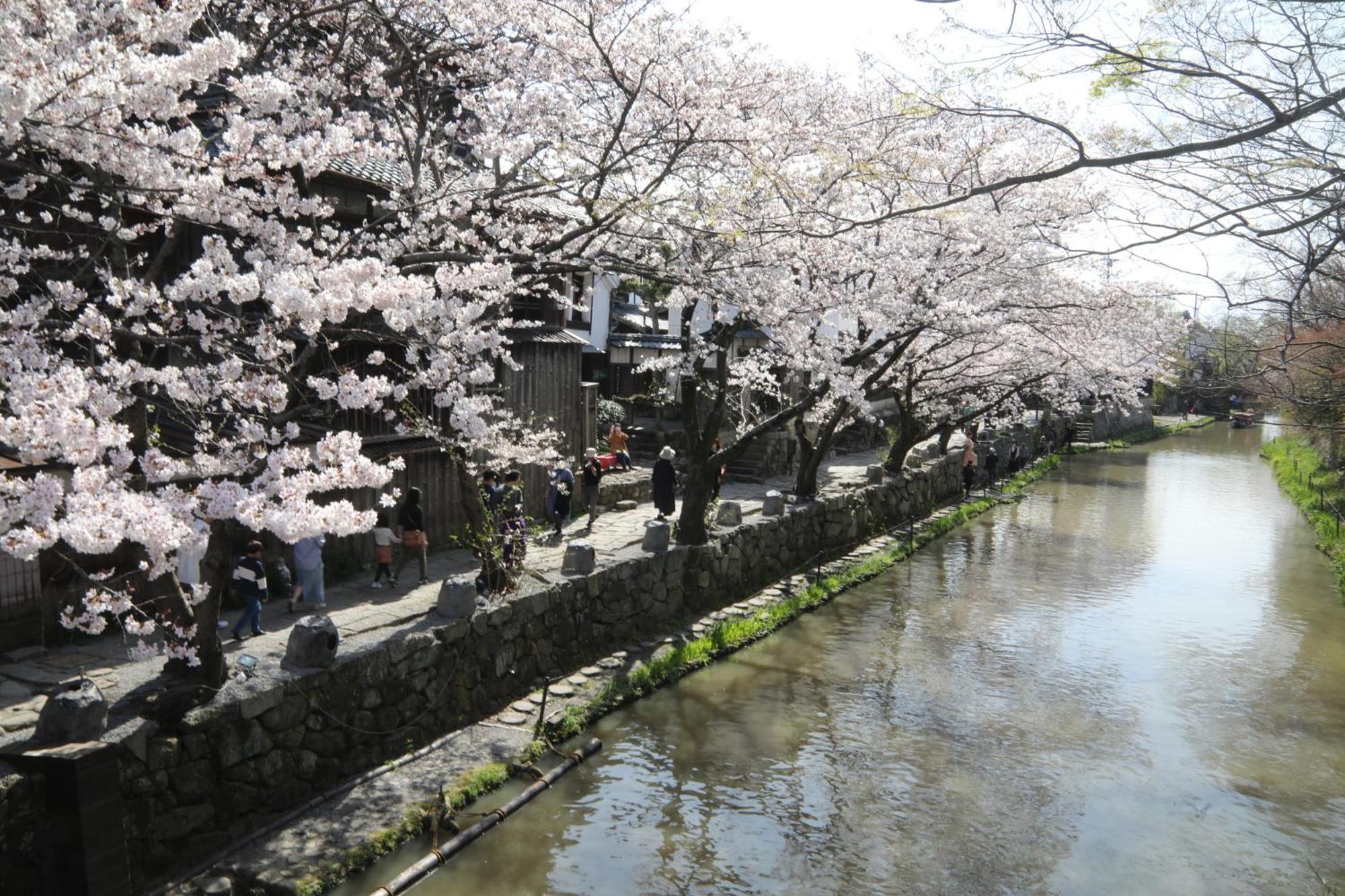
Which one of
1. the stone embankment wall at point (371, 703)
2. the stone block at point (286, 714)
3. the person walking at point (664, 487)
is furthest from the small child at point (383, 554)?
the person walking at point (664, 487)

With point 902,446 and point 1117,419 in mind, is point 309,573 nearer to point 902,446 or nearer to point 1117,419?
point 902,446

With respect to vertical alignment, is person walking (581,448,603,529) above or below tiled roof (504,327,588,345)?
below

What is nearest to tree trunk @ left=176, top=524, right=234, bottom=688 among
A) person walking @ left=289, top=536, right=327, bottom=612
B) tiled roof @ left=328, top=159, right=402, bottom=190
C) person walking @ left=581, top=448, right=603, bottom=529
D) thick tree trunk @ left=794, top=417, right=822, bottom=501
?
person walking @ left=289, top=536, right=327, bottom=612

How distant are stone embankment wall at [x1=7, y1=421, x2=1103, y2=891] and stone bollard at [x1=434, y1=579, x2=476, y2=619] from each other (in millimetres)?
108

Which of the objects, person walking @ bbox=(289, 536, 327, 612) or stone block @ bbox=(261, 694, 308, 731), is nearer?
stone block @ bbox=(261, 694, 308, 731)

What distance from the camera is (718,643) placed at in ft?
43.9

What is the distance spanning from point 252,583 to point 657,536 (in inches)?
230

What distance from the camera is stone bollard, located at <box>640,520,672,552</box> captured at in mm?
13961

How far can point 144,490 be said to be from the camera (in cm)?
707

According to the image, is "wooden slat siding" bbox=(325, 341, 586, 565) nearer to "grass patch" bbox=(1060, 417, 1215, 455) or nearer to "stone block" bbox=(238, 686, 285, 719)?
"stone block" bbox=(238, 686, 285, 719)

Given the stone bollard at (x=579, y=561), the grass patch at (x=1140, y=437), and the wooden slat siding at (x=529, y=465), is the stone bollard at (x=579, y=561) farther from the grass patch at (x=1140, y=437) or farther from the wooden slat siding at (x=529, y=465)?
the grass patch at (x=1140, y=437)

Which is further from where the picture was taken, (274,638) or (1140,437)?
(1140,437)

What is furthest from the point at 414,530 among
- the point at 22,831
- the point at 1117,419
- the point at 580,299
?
the point at 1117,419

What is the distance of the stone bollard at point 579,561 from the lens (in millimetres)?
12180
